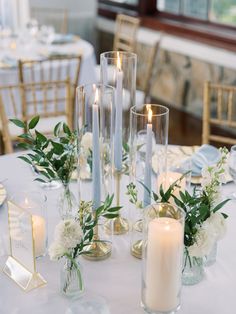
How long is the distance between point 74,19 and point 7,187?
4.18m

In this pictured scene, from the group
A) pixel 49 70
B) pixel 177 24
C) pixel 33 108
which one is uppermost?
pixel 177 24

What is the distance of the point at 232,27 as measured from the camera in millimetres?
4145

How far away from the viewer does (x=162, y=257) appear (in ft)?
3.28

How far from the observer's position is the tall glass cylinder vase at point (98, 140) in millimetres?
1206

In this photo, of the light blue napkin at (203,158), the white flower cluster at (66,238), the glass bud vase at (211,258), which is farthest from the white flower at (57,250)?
the light blue napkin at (203,158)

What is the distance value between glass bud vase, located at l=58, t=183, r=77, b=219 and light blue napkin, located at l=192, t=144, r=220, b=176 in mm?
440

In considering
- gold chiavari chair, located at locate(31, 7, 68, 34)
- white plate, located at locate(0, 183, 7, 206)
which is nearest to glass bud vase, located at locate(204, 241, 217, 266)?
white plate, located at locate(0, 183, 7, 206)

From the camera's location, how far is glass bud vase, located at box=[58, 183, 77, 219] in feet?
4.40

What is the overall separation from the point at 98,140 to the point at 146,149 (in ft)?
0.38

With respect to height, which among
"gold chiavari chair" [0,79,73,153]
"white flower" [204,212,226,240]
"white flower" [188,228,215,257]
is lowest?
"gold chiavari chair" [0,79,73,153]

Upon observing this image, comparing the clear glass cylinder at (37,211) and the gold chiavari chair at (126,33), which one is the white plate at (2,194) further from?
the gold chiavari chair at (126,33)

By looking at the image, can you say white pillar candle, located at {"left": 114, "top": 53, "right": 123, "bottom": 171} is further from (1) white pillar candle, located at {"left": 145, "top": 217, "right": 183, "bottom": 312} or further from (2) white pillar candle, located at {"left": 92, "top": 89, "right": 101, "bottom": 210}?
(1) white pillar candle, located at {"left": 145, "top": 217, "right": 183, "bottom": 312}

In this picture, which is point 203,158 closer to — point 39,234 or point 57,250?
point 39,234

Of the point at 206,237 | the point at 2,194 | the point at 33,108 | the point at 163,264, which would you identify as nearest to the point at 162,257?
the point at 163,264
